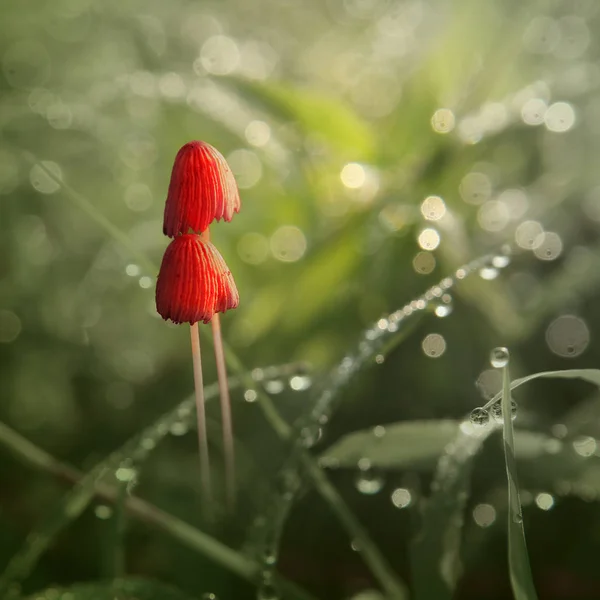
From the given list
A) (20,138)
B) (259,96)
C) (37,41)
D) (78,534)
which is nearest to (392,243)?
(259,96)

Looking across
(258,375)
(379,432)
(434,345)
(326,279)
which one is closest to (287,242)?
(326,279)

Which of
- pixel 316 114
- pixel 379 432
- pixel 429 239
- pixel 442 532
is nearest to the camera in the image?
pixel 442 532

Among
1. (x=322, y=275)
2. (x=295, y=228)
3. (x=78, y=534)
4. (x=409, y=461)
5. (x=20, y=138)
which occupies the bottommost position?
(x=78, y=534)

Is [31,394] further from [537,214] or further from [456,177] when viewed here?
[537,214]

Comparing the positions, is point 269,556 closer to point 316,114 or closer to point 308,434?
point 308,434

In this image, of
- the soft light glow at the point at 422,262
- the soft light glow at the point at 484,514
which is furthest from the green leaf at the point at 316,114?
the soft light glow at the point at 484,514

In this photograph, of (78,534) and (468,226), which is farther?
(468,226)
